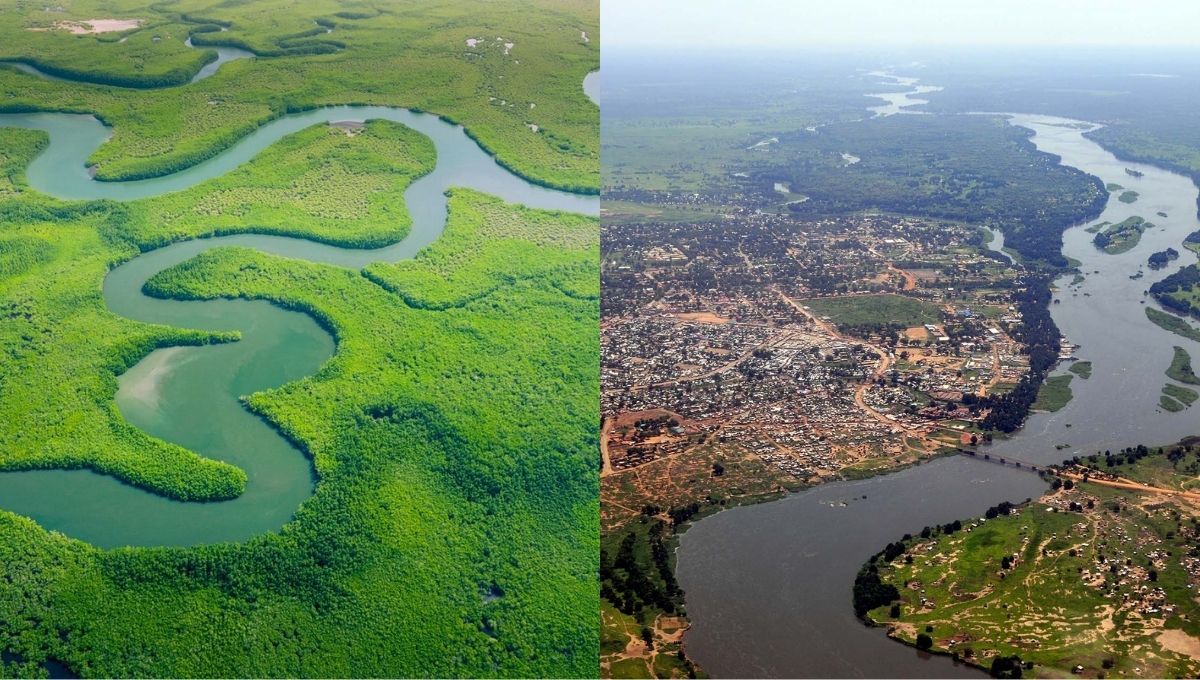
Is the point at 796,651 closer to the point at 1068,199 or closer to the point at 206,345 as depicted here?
the point at 206,345

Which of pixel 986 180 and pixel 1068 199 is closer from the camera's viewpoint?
pixel 1068 199

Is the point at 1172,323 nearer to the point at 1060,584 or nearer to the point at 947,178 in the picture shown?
the point at 1060,584

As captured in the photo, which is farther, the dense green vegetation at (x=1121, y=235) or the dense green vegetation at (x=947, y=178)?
the dense green vegetation at (x=947, y=178)

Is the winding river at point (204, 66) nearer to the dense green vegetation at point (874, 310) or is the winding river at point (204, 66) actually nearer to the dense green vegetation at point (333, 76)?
the dense green vegetation at point (333, 76)

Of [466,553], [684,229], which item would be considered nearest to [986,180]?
[684,229]

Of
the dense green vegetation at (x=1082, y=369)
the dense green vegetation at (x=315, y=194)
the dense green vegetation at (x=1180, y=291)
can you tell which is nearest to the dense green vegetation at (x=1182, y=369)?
the dense green vegetation at (x=1082, y=369)

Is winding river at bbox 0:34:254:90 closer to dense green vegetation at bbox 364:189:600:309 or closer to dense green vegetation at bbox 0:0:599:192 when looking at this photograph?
dense green vegetation at bbox 0:0:599:192
